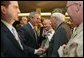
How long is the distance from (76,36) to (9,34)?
633mm

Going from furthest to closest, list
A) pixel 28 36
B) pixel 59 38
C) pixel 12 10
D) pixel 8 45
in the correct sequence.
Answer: pixel 28 36 → pixel 59 38 → pixel 12 10 → pixel 8 45

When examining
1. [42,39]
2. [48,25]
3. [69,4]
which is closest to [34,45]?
[42,39]

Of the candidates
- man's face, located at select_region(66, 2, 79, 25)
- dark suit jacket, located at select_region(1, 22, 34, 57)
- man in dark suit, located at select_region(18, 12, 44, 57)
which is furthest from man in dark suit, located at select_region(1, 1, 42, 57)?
man in dark suit, located at select_region(18, 12, 44, 57)

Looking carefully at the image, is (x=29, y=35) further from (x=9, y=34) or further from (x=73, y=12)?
(x=9, y=34)

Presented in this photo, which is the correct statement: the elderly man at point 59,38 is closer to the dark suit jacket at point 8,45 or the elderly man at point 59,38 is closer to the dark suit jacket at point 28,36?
the dark suit jacket at point 28,36

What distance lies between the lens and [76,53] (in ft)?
7.23

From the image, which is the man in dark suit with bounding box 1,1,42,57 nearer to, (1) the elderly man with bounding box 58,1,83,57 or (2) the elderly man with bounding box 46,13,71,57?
(1) the elderly man with bounding box 58,1,83,57

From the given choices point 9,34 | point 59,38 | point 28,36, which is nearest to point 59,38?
point 59,38

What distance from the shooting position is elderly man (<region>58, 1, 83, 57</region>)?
2.21 metres

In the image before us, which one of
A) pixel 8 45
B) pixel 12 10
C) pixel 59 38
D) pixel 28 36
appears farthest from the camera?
pixel 28 36

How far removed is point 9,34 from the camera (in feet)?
7.42

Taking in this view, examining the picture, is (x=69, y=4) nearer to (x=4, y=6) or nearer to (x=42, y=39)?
(x=4, y=6)

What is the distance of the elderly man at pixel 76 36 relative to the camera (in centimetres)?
221

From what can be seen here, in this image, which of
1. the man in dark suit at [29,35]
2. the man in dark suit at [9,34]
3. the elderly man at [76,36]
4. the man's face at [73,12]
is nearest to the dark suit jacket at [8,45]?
the man in dark suit at [9,34]
